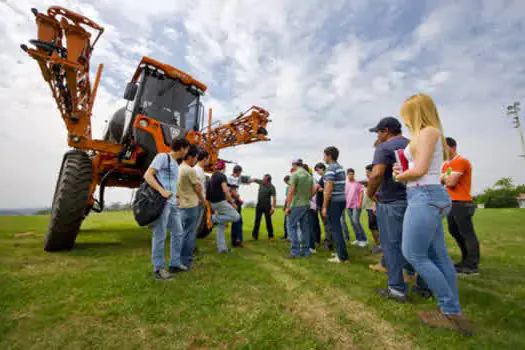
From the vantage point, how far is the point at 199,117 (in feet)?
21.0

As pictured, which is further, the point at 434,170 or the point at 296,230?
the point at 296,230

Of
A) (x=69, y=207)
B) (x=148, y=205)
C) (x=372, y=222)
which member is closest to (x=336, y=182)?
(x=372, y=222)

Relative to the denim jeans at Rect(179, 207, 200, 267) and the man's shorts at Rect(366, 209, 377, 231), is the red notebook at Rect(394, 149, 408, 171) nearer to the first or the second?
the denim jeans at Rect(179, 207, 200, 267)

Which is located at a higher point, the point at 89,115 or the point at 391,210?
the point at 89,115

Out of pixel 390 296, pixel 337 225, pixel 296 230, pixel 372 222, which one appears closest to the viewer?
pixel 390 296

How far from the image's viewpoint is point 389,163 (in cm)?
256

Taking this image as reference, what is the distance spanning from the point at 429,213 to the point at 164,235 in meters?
2.96

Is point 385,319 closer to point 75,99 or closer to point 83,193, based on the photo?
point 83,193

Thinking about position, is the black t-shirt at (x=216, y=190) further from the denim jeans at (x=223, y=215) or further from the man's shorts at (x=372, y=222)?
the man's shorts at (x=372, y=222)

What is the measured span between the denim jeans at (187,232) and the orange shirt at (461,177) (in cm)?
382

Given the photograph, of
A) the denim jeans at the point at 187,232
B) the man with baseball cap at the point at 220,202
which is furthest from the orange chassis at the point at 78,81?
the denim jeans at the point at 187,232

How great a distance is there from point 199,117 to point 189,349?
5.65 metres

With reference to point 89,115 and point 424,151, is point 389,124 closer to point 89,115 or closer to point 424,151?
point 424,151

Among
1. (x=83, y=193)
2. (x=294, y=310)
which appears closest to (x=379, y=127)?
(x=294, y=310)
